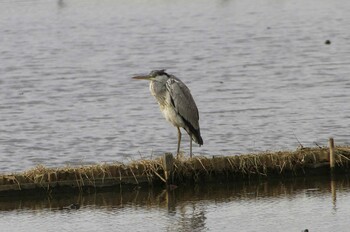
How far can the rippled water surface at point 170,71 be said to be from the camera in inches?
725

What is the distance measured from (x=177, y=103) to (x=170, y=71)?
44.2 ft

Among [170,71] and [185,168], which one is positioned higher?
[170,71]

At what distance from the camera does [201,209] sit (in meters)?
12.8

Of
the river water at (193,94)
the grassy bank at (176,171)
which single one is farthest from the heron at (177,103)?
the river water at (193,94)

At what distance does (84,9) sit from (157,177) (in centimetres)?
4017

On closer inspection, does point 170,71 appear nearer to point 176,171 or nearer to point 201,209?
point 176,171

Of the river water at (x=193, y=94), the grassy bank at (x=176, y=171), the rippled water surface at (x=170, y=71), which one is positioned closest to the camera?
the river water at (x=193, y=94)

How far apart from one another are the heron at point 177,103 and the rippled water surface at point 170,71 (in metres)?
1.70

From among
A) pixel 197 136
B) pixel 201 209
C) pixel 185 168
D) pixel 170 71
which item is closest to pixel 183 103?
pixel 197 136

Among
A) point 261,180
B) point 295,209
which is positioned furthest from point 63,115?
point 295,209

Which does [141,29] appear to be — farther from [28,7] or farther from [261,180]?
[261,180]

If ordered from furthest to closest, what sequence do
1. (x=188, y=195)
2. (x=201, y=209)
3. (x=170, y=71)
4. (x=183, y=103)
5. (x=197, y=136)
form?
(x=170, y=71) < (x=197, y=136) < (x=183, y=103) < (x=188, y=195) < (x=201, y=209)

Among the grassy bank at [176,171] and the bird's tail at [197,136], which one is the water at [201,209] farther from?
the bird's tail at [197,136]

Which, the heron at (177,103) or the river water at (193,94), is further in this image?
the heron at (177,103)
